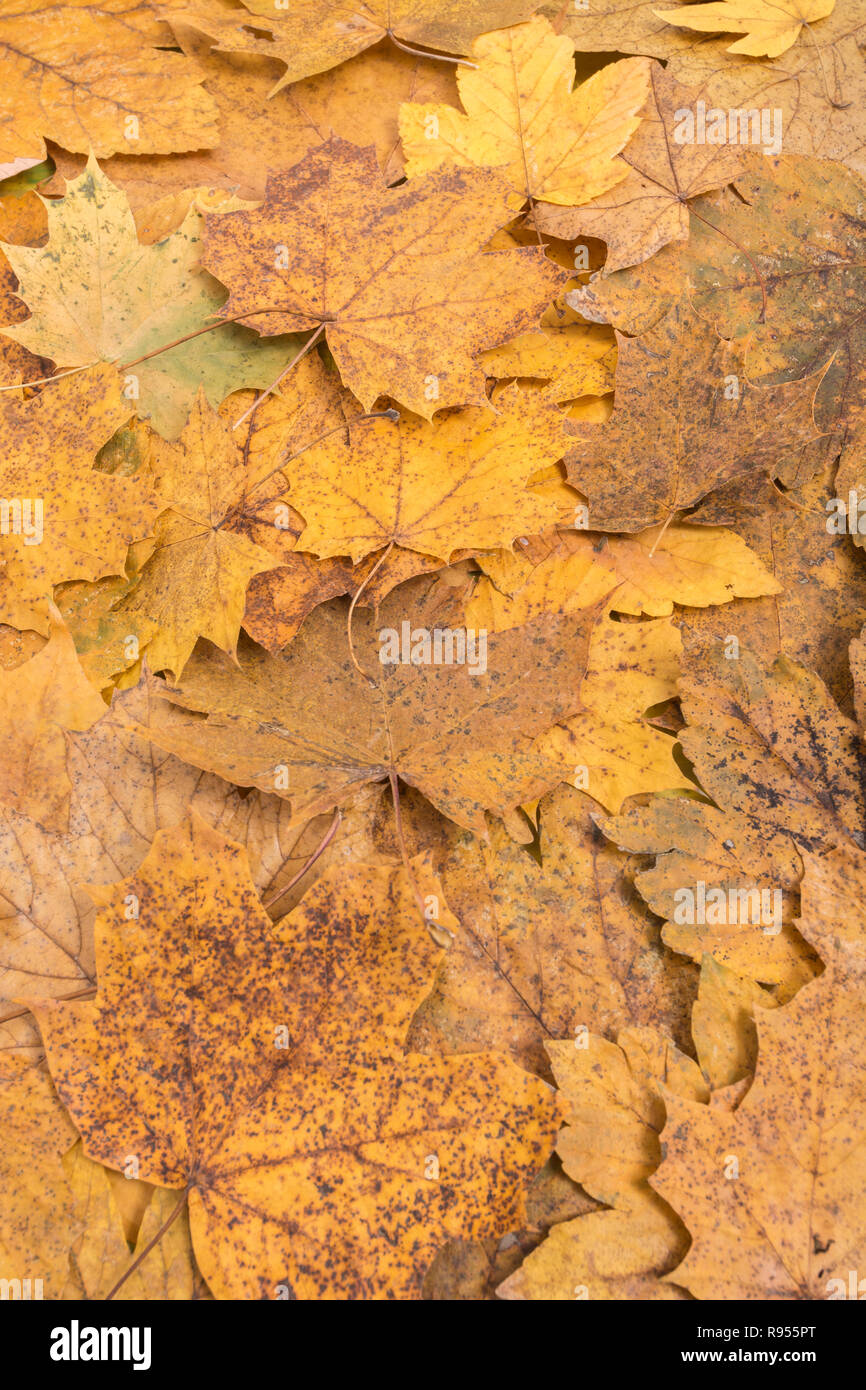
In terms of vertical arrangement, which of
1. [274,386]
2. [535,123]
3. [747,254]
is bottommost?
[274,386]

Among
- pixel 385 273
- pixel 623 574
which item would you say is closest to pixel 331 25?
pixel 385 273

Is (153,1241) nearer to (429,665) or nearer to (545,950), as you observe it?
(545,950)

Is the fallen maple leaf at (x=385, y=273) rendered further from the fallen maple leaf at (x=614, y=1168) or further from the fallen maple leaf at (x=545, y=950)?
the fallen maple leaf at (x=614, y=1168)

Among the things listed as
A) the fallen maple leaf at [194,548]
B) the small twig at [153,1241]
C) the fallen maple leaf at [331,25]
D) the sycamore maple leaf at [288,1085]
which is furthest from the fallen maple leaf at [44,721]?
the fallen maple leaf at [331,25]

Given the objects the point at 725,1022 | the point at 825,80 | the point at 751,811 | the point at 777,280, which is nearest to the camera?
the point at 725,1022

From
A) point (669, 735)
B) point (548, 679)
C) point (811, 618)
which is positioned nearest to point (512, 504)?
point (548, 679)

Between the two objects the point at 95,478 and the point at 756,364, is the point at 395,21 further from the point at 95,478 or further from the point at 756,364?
the point at 95,478
